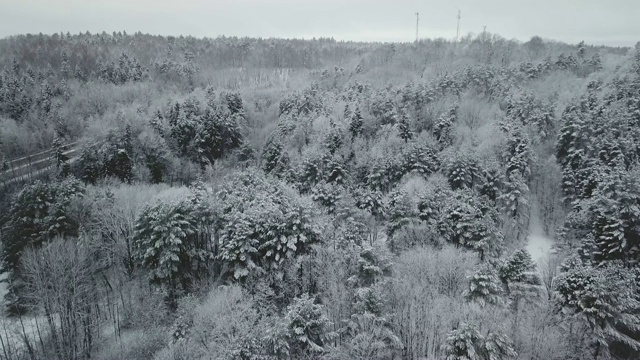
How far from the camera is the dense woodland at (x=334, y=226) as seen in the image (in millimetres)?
30047

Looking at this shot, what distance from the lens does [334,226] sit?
4212 centimetres

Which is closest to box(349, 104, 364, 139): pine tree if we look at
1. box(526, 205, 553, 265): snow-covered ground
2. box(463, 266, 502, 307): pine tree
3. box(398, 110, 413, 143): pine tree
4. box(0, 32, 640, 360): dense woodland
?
box(0, 32, 640, 360): dense woodland

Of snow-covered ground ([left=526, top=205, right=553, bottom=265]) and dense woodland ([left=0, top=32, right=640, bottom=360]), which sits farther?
snow-covered ground ([left=526, top=205, right=553, bottom=265])

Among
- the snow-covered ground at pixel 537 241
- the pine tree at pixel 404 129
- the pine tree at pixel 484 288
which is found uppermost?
the pine tree at pixel 404 129

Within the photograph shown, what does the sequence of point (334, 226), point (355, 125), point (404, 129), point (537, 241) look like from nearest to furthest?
point (334, 226)
point (537, 241)
point (404, 129)
point (355, 125)

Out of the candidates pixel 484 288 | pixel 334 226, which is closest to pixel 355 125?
pixel 334 226

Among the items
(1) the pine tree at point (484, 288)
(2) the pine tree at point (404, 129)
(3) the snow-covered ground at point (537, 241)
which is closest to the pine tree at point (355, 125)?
(2) the pine tree at point (404, 129)

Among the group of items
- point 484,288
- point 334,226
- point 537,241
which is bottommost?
point 537,241

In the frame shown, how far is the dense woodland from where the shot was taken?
3005 cm

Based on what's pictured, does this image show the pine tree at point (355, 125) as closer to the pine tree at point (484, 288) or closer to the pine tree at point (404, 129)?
the pine tree at point (404, 129)

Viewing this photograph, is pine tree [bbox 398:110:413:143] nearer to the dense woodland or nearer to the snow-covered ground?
the dense woodland

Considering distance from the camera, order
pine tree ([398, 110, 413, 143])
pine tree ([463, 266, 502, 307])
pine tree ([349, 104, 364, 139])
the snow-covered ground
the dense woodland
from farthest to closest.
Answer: pine tree ([349, 104, 364, 139])
pine tree ([398, 110, 413, 143])
the snow-covered ground
pine tree ([463, 266, 502, 307])
the dense woodland

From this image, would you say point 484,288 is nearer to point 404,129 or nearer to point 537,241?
point 537,241

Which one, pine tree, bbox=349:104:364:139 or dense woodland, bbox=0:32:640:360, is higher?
pine tree, bbox=349:104:364:139
